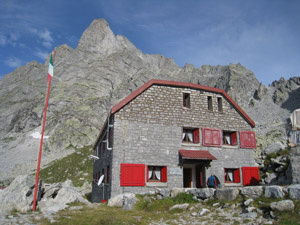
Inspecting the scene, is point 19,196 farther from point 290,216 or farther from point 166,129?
point 290,216

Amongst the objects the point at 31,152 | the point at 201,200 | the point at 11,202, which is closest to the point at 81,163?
the point at 31,152

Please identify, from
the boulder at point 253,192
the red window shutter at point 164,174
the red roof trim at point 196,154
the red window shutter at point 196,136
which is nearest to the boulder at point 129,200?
the red window shutter at point 164,174

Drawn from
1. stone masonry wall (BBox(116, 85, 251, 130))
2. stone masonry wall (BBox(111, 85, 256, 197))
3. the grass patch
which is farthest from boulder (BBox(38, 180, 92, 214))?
the grass patch

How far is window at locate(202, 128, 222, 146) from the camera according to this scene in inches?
725

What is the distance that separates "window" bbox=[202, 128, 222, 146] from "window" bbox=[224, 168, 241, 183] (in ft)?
7.35

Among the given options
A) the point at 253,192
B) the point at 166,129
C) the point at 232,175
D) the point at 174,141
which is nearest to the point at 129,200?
the point at 174,141

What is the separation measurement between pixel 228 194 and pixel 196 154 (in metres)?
6.72

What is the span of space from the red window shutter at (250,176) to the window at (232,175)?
1.50ft

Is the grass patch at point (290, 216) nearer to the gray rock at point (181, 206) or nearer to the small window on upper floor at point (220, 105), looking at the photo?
the gray rock at point (181, 206)

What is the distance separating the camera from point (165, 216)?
10664mm

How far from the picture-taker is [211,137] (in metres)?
18.6

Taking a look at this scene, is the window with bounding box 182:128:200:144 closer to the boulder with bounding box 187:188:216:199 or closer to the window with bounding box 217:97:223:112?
the window with bounding box 217:97:223:112

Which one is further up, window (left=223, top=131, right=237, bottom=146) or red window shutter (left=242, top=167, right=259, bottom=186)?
window (left=223, top=131, right=237, bottom=146)

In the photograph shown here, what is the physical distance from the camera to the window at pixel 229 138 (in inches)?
769
